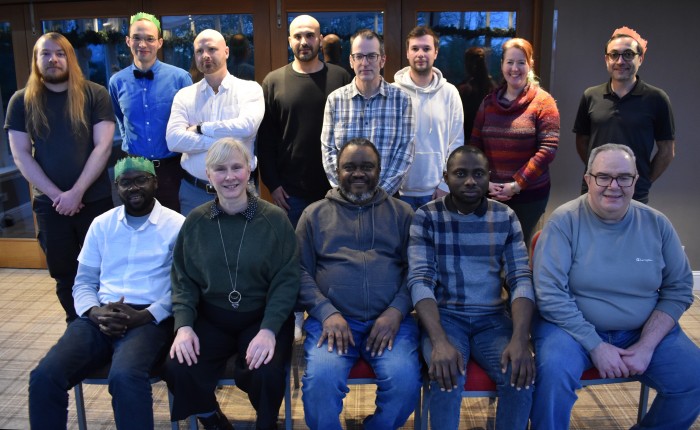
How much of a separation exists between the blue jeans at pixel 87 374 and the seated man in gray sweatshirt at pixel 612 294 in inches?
60.7

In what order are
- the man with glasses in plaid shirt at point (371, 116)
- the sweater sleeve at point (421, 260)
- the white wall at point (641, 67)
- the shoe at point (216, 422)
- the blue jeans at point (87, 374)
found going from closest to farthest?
the blue jeans at point (87, 374) < the sweater sleeve at point (421, 260) < the shoe at point (216, 422) < the man with glasses in plaid shirt at point (371, 116) < the white wall at point (641, 67)

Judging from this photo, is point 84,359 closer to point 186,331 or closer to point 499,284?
point 186,331

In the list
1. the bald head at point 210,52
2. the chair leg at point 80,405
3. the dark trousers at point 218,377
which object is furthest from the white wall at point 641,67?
the chair leg at point 80,405

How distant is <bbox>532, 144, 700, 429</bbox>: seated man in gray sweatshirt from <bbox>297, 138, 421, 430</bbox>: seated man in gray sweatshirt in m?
0.56

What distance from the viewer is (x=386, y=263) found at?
2.64 metres

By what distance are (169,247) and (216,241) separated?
0.88 feet

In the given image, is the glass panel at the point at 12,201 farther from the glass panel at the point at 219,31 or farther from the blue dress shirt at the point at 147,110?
the blue dress shirt at the point at 147,110

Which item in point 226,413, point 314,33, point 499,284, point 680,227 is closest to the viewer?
point 499,284

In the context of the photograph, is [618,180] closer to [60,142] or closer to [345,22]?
[345,22]

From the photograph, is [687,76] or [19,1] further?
[19,1]

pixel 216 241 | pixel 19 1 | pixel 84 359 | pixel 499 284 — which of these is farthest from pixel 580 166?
pixel 19 1

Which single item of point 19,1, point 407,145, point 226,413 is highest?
point 19,1

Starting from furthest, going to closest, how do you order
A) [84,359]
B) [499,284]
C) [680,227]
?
[680,227]
[499,284]
[84,359]

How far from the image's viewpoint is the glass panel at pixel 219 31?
4516 mm
